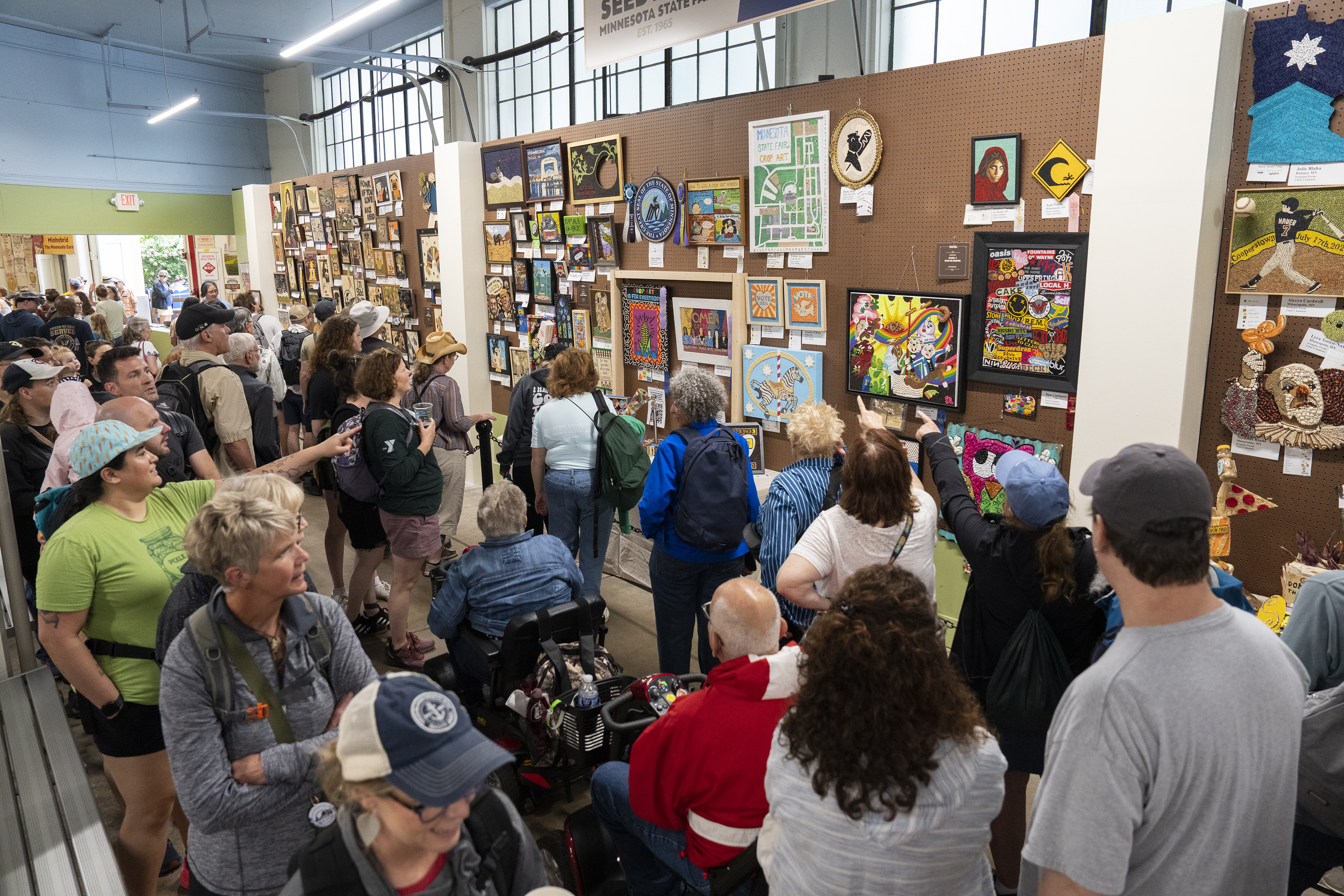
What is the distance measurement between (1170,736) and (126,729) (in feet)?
8.48

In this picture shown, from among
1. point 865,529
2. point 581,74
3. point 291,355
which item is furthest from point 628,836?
point 581,74

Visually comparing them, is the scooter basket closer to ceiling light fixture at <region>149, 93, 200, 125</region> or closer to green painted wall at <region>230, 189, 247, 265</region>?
ceiling light fixture at <region>149, 93, 200, 125</region>

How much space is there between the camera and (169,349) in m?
13.5

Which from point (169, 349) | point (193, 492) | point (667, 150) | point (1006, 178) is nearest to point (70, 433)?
point (193, 492)

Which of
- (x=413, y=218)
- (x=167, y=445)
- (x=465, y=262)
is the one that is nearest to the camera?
(x=167, y=445)

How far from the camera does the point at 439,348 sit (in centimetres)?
530

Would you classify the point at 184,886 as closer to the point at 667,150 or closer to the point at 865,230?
the point at 865,230

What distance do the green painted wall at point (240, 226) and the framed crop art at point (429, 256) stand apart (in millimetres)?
9210

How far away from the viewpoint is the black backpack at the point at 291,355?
7508 millimetres

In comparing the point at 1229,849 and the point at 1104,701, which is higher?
the point at 1104,701

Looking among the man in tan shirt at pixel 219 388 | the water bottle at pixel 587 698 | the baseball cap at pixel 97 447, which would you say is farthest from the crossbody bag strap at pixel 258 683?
the man in tan shirt at pixel 219 388

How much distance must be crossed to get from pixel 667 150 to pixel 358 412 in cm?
258

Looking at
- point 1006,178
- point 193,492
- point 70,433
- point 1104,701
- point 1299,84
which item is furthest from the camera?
point 1006,178

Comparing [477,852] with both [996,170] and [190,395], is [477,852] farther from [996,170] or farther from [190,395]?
[190,395]
